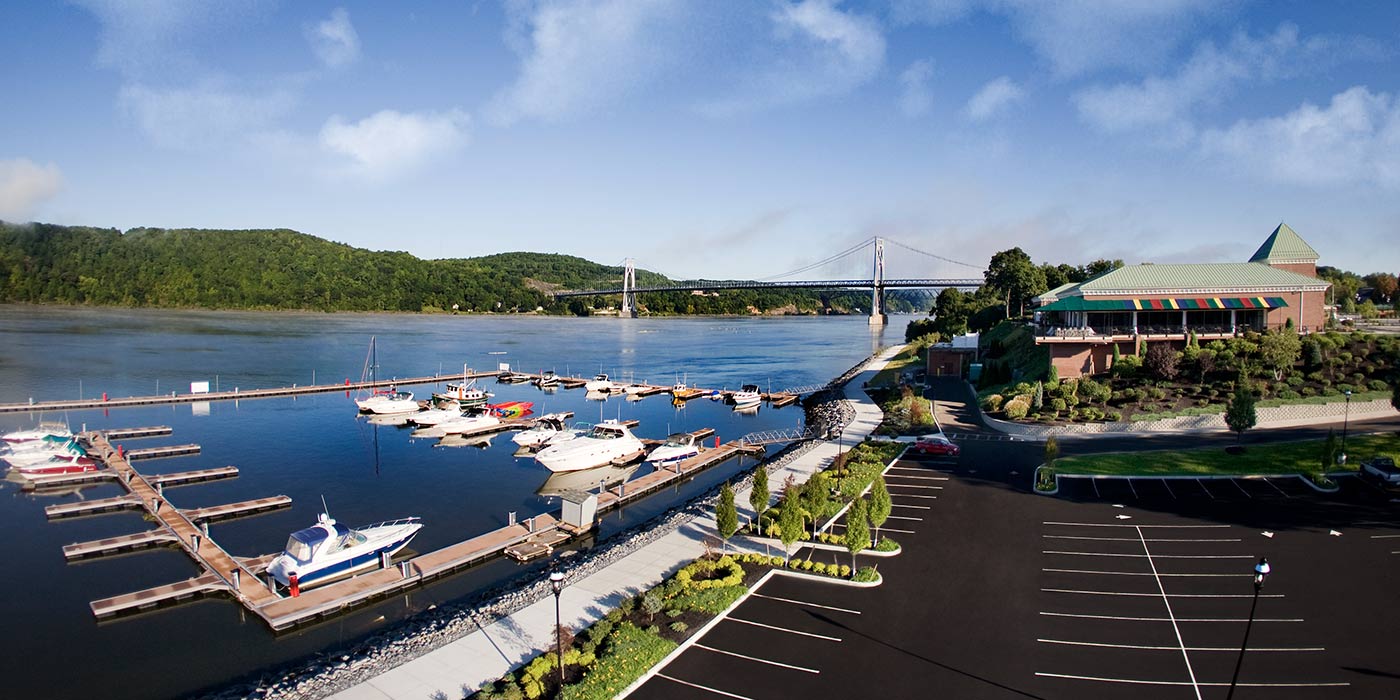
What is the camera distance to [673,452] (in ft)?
126

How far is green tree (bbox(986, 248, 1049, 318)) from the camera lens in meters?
82.0

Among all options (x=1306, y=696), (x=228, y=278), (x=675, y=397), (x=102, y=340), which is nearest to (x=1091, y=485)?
(x=1306, y=696)

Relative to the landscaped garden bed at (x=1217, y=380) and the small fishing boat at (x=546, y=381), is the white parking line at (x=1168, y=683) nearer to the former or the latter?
the landscaped garden bed at (x=1217, y=380)

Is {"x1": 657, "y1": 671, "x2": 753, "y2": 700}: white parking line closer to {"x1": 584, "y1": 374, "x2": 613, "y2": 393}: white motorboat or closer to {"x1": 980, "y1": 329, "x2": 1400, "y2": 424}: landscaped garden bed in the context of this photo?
{"x1": 980, "y1": 329, "x2": 1400, "y2": 424}: landscaped garden bed

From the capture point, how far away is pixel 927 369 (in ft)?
209

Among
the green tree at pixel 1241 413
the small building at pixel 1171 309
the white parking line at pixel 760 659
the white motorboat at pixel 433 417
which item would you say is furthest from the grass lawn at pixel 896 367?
the white parking line at pixel 760 659

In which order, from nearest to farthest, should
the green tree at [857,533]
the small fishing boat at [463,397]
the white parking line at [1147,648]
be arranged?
the white parking line at [1147,648]
the green tree at [857,533]
the small fishing boat at [463,397]

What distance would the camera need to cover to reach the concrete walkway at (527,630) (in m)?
15.1

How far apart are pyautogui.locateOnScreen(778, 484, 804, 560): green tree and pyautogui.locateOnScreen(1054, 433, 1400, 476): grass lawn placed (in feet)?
48.1

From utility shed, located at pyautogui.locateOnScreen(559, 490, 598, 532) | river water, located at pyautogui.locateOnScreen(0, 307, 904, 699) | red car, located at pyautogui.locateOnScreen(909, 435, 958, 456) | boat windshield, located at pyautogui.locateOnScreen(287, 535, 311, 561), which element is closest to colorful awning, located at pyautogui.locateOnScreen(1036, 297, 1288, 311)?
red car, located at pyautogui.locateOnScreen(909, 435, 958, 456)

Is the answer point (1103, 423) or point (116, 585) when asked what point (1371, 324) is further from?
point (116, 585)

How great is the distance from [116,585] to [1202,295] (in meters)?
54.3

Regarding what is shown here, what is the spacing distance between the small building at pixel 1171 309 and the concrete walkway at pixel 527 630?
28458 millimetres

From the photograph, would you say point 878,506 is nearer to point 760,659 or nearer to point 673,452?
point 760,659
